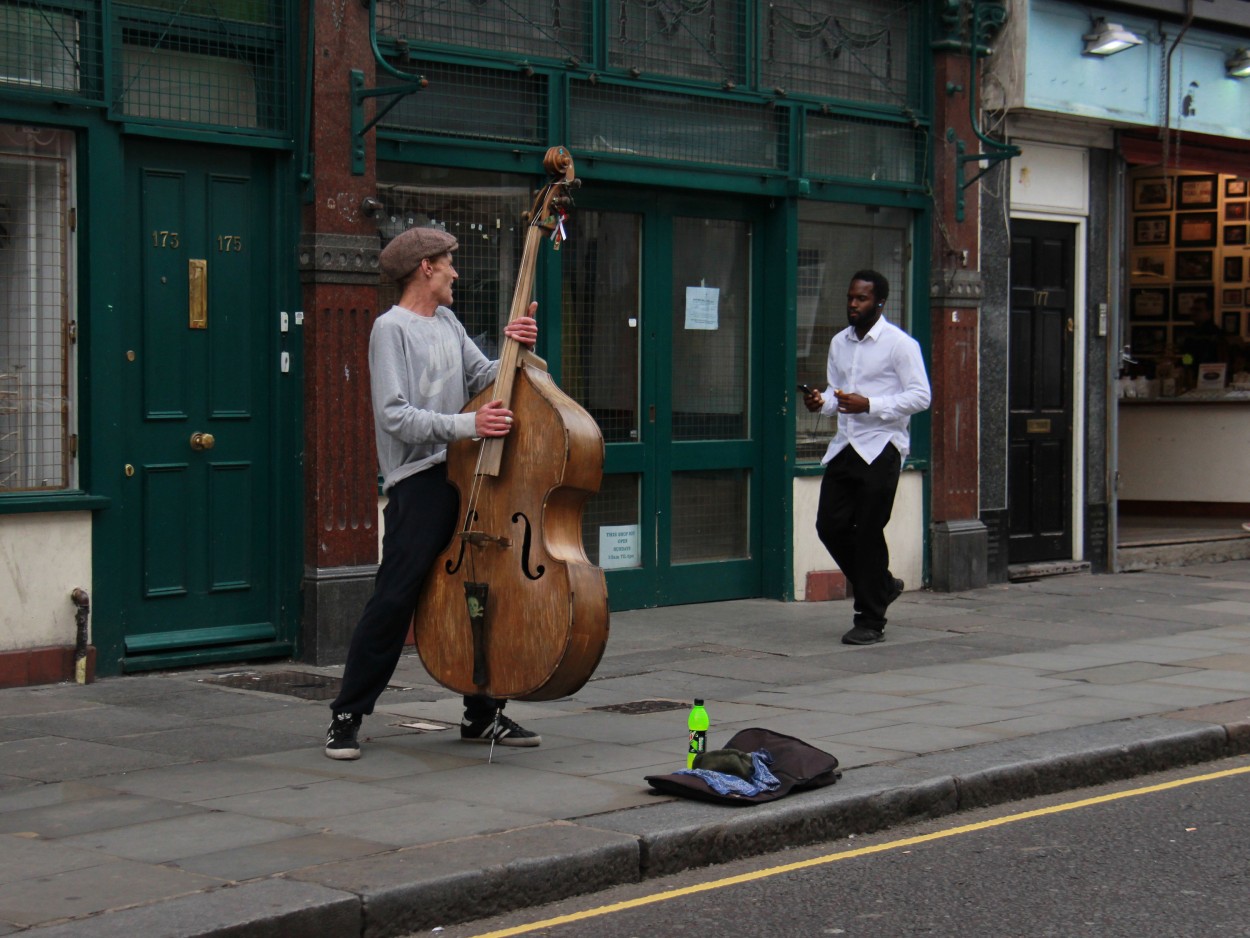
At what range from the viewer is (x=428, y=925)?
5133mm

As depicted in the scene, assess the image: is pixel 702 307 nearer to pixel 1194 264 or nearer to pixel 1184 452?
pixel 1184 452

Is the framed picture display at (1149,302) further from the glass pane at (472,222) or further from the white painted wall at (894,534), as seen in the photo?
the glass pane at (472,222)

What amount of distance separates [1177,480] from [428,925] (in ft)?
43.2

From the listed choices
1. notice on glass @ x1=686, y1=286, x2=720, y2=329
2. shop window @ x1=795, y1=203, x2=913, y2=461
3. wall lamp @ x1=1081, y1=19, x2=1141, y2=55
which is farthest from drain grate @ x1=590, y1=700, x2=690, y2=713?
wall lamp @ x1=1081, y1=19, x2=1141, y2=55

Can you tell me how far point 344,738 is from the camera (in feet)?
22.5

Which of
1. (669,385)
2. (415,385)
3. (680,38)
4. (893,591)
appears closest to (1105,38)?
(680,38)

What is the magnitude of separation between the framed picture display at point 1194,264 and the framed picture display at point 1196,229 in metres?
0.08

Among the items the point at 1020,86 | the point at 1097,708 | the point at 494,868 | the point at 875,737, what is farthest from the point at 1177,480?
the point at 494,868

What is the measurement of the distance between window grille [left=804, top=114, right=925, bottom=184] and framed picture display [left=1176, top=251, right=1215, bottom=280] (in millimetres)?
5322

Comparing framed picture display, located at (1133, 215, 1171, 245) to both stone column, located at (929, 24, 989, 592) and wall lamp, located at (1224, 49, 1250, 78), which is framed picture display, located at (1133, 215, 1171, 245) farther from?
stone column, located at (929, 24, 989, 592)

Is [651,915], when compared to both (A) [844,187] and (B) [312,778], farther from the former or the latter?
(A) [844,187]

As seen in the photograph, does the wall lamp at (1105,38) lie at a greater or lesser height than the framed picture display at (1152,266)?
greater

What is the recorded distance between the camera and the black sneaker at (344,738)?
686 centimetres

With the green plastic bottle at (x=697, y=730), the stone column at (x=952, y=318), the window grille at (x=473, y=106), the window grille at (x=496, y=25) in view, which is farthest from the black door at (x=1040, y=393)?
the green plastic bottle at (x=697, y=730)
